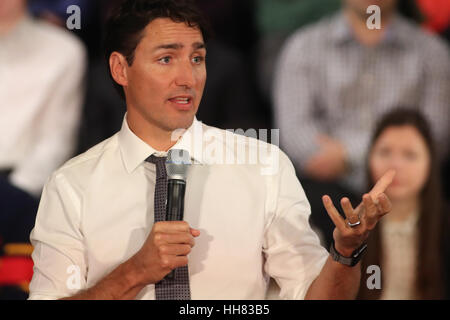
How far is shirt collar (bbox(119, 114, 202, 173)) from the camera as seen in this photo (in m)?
1.46

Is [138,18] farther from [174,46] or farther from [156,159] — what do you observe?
[156,159]

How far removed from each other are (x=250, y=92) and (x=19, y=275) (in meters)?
0.94

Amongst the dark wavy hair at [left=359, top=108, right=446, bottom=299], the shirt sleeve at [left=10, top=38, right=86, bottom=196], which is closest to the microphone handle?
the dark wavy hair at [left=359, top=108, right=446, bottom=299]

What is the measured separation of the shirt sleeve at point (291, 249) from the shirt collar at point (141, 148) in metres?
0.17

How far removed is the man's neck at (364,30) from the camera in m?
2.57

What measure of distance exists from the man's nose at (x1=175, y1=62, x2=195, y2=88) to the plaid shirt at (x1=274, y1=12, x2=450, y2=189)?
40.3 inches

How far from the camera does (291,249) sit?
1422mm

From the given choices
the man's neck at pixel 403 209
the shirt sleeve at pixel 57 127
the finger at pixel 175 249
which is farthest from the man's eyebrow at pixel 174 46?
the shirt sleeve at pixel 57 127

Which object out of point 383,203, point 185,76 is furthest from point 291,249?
point 185,76

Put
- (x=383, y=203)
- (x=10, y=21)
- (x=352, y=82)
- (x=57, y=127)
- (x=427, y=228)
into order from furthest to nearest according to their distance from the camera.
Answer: (x=10, y=21)
(x=352, y=82)
(x=57, y=127)
(x=427, y=228)
(x=383, y=203)

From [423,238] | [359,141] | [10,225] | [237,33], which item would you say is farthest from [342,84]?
[10,225]

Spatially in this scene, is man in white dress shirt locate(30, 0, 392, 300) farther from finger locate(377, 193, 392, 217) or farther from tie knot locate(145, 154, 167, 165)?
finger locate(377, 193, 392, 217)

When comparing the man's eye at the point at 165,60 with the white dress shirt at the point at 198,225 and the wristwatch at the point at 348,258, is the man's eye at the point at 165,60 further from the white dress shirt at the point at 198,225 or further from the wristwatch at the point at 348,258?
the wristwatch at the point at 348,258

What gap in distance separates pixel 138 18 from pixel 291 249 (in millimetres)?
473
